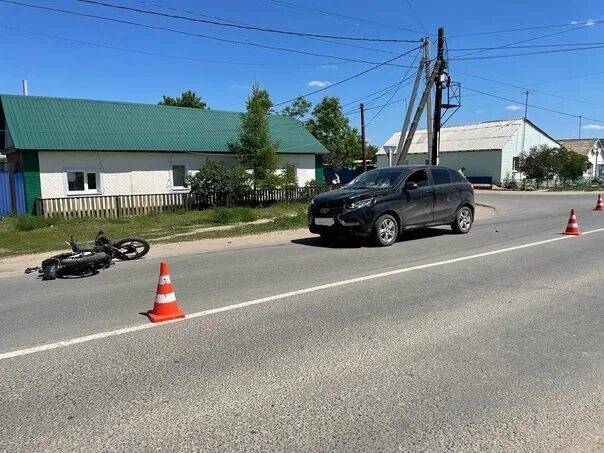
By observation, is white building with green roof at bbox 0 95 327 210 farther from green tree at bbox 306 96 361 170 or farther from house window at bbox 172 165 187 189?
green tree at bbox 306 96 361 170

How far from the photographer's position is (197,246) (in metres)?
12.3

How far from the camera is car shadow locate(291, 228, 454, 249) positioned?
1124 centimetres

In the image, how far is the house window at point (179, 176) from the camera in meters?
24.5

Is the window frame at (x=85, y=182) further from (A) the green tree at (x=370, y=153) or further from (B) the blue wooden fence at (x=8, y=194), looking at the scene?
(A) the green tree at (x=370, y=153)

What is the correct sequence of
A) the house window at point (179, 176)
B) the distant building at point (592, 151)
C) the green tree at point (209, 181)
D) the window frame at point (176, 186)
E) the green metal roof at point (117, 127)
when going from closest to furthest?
the green metal roof at point (117, 127), the green tree at point (209, 181), the window frame at point (176, 186), the house window at point (179, 176), the distant building at point (592, 151)

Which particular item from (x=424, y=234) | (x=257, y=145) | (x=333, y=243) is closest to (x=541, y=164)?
(x=257, y=145)

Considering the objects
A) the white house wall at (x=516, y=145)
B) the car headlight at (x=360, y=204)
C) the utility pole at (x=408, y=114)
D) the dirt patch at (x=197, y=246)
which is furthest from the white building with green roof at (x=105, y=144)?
the white house wall at (x=516, y=145)

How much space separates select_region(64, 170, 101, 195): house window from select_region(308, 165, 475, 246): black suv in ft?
44.7

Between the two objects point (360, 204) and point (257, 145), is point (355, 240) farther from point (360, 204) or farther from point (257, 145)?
point (257, 145)

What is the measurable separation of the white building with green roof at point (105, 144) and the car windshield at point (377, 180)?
13790 millimetres

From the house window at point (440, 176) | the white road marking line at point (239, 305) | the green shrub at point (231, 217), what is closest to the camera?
the white road marking line at point (239, 305)

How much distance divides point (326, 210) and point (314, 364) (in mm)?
6918

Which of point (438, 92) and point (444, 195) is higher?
point (438, 92)

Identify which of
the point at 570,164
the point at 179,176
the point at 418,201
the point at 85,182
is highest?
the point at 570,164
